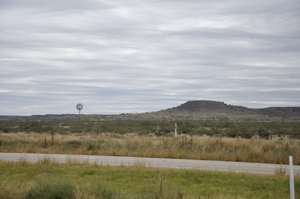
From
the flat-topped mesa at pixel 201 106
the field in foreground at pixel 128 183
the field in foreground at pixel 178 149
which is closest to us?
the field in foreground at pixel 128 183

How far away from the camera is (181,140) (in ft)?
92.0

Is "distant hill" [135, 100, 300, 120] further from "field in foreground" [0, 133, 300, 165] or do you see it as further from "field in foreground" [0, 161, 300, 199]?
"field in foreground" [0, 161, 300, 199]

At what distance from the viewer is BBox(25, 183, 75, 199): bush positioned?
10.7 meters

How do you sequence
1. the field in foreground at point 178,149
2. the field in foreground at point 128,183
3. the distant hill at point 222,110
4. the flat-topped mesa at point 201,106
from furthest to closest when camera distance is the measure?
the flat-topped mesa at point 201,106
the distant hill at point 222,110
the field in foreground at point 178,149
the field in foreground at point 128,183

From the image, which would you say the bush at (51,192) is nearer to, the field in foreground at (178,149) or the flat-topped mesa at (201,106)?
the field in foreground at (178,149)

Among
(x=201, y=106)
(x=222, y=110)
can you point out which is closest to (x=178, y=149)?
(x=201, y=106)

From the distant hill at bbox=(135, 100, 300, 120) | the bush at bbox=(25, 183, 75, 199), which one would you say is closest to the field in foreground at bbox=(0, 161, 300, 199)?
the bush at bbox=(25, 183, 75, 199)

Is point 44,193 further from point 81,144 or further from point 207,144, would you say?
point 81,144

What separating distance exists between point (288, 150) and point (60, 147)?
13.3m

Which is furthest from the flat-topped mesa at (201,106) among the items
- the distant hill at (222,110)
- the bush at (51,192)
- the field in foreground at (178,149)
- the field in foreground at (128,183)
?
the bush at (51,192)

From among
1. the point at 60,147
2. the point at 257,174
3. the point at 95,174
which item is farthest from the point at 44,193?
the point at 60,147

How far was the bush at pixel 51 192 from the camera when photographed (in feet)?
35.0

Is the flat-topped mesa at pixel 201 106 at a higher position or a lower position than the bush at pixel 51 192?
higher

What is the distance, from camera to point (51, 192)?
35.2 feet
